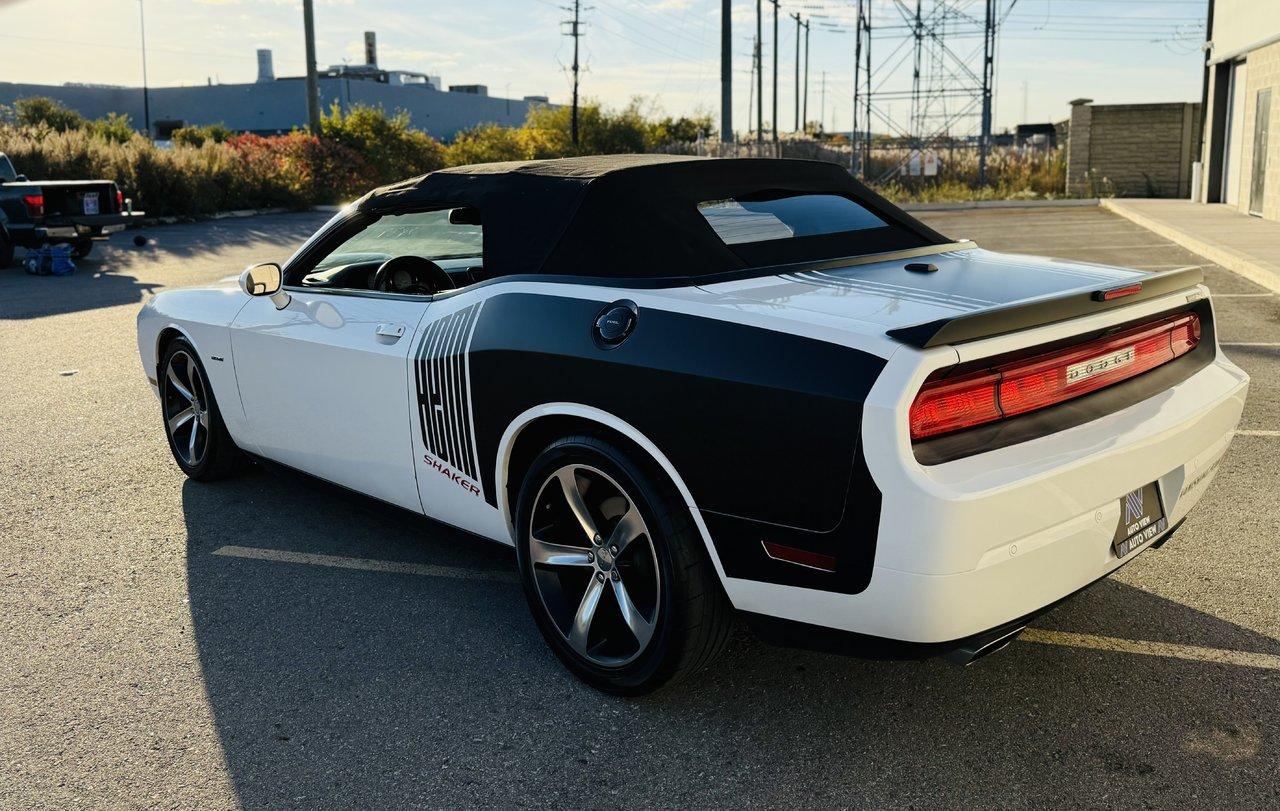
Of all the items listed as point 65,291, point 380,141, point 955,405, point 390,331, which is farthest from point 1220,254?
point 380,141

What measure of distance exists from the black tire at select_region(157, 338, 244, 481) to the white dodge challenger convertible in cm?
94

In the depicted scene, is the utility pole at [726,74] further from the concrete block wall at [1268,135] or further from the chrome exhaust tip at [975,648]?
the chrome exhaust tip at [975,648]

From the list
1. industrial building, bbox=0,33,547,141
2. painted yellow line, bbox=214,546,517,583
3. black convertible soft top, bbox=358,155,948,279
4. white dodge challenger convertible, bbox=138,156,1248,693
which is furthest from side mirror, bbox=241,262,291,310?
industrial building, bbox=0,33,547,141

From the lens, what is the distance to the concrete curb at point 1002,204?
28.3 m

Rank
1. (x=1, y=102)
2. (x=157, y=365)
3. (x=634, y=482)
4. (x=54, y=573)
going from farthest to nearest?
(x=1, y=102) → (x=157, y=365) → (x=54, y=573) → (x=634, y=482)

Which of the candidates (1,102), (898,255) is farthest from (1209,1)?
(1,102)

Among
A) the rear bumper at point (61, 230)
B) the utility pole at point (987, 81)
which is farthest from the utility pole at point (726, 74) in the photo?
the rear bumper at point (61, 230)

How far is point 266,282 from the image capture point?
449 cm

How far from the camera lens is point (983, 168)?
3167 centimetres

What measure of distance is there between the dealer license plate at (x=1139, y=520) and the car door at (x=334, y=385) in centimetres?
229

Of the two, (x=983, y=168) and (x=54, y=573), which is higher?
(x=983, y=168)

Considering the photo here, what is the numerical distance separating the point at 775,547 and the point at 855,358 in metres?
0.53

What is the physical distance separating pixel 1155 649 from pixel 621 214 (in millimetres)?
2160

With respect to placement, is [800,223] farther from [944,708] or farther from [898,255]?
[944,708]
